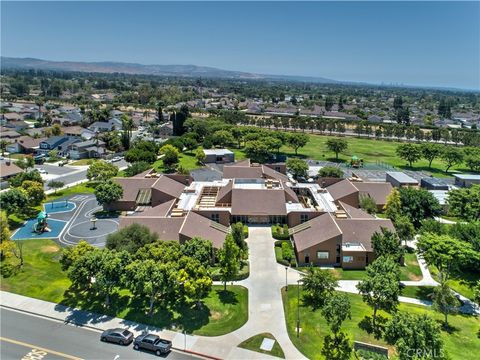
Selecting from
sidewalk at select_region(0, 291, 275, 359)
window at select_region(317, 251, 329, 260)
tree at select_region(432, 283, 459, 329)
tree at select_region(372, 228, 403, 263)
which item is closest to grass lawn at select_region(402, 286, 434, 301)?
tree at select_region(372, 228, 403, 263)

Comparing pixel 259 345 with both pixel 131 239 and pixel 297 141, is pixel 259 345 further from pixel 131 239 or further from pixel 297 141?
pixel 297 141

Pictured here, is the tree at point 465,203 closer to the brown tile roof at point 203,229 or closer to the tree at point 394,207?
the tree at point 394,207

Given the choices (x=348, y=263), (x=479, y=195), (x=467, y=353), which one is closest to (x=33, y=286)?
(x=348, y=263)

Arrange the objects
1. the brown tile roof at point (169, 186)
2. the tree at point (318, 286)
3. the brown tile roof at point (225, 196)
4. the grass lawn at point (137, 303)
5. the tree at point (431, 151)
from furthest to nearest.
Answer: the tree at point (431, 151) < the brown tile roof at point (169, 186) < the brown tile roof at point (225, 196) < the tree at point (318, 286) < the grass lawn at point (137, 303)

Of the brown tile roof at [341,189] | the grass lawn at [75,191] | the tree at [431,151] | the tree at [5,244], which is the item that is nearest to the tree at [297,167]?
the brown tile roof at [341,189]

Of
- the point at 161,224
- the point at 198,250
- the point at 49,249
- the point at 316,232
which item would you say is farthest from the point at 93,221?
the point at 316,232

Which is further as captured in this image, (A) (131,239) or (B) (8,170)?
(B) (8,170)

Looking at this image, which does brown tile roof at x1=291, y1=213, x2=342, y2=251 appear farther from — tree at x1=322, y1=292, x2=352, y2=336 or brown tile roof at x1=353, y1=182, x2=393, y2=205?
brown tile roof at x1=353, y1=182, x2=393, y2=205
